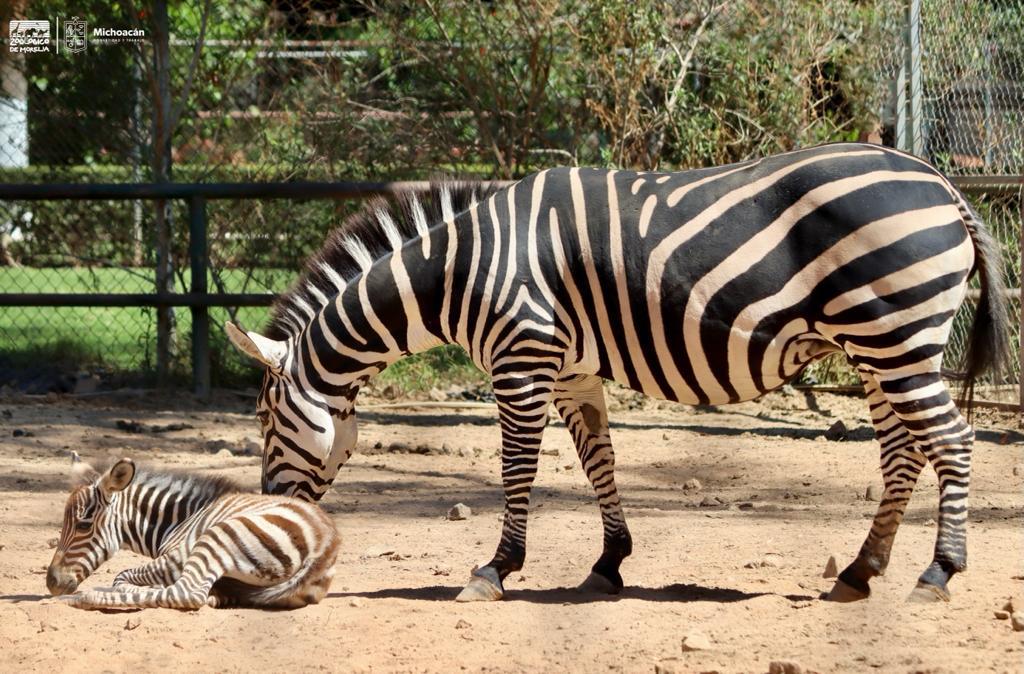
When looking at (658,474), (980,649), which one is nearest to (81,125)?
(658,474)

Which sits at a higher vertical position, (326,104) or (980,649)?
(326,104)

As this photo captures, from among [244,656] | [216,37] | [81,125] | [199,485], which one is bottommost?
[244,656]

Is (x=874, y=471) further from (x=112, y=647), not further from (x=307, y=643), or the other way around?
(x=112, y=647)

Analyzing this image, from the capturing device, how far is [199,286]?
8.98 metres

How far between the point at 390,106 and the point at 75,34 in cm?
254

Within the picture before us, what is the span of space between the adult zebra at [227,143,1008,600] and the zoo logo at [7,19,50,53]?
5.65 metres

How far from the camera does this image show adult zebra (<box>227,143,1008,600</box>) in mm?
4297

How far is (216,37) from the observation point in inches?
381

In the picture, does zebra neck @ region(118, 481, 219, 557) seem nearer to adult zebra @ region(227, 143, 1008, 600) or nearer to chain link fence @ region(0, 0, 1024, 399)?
adult zebra @ region(227, 143, 1008, 600)

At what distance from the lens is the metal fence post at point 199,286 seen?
8961 millimetres

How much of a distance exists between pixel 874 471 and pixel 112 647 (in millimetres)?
4543

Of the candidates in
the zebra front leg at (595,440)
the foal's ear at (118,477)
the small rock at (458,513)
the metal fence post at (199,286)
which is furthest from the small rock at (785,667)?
the metal fence post at (199,286)

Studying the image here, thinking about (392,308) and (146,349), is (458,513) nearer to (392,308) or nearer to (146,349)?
(392,308)

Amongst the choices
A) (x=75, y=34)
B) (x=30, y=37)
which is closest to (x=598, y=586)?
(x=75, y=34)
